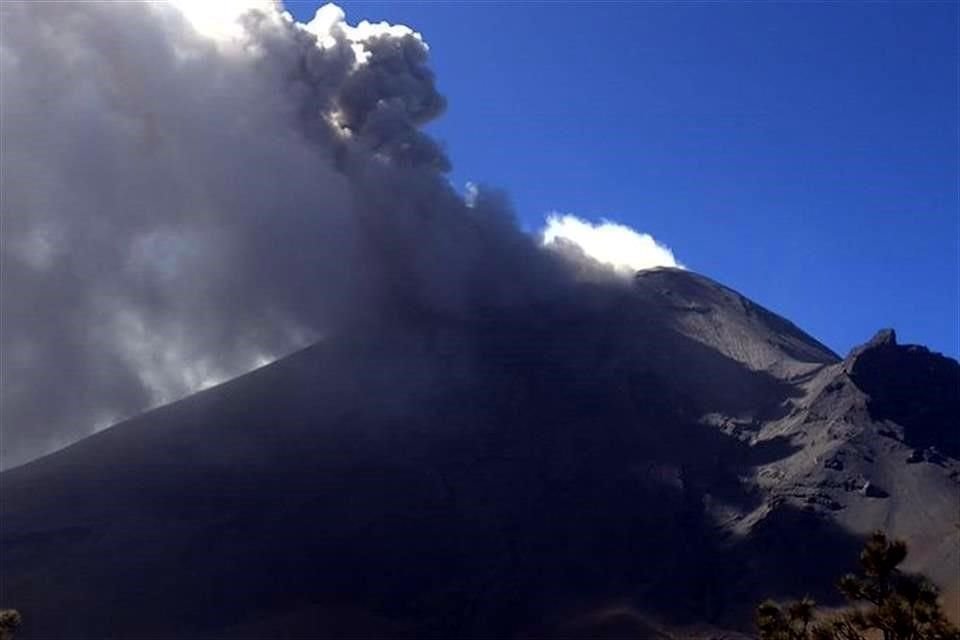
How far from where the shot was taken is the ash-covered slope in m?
131

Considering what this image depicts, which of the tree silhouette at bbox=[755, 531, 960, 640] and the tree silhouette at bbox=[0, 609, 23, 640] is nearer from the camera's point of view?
the tree silhouette at bbox=[755, 531, 960, 640]

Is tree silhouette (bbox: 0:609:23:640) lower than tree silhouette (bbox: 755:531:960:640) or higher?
higher

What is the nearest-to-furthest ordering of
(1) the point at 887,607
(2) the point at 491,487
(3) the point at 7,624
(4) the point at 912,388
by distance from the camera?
(1) the point at 887,607, (3) the point at 7,624, (2) the point at 491,487, (4) the point at 912,388

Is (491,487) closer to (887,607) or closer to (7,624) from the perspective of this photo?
(7,624)

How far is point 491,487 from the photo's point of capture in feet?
495

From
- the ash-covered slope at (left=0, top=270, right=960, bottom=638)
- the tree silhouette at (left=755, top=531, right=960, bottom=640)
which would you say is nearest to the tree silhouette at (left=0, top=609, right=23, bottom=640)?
the tree silhouette at (left=755, top=531, right=960, bottom=640)

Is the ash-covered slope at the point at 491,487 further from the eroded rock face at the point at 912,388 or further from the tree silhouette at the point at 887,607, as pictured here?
the tree silhouette at the point at 887,607

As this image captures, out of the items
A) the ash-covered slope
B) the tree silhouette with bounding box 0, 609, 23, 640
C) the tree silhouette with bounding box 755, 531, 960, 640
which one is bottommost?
the tree silhouette with bounding box 755, 531, 960, 640

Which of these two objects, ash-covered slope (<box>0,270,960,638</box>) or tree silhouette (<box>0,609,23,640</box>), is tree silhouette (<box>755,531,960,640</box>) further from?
ash-covered slope (<box>0,270,960,638</box>)

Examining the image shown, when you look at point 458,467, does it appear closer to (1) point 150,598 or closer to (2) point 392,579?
(2) point 392,579

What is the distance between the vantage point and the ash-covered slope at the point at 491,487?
429ft

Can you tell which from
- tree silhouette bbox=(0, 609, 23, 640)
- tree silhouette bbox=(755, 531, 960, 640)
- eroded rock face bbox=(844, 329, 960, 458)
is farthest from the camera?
eroded rock face bbox=(844, 329, 960, 458)

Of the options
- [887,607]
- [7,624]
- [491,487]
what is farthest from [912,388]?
[7,624]

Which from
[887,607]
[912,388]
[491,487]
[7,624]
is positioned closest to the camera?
[887,607]
